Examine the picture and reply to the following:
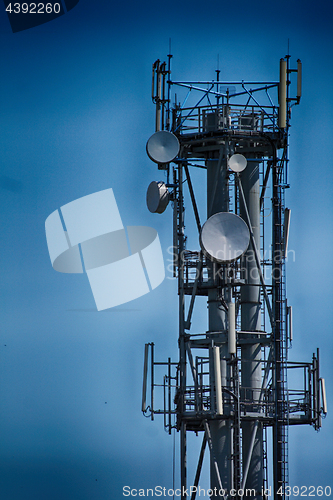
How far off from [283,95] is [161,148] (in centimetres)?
649

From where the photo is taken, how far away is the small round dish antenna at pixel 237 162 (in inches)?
1876

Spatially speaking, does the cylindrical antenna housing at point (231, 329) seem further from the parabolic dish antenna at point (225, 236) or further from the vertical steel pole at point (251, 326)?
the vertical steel pole at point (251, 326)

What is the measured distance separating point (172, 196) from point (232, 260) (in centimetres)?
565

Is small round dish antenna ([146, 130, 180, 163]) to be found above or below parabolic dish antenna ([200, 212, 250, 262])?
above

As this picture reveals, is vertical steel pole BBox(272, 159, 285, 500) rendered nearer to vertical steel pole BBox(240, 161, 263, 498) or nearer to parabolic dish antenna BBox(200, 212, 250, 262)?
vertical steel pole BBox(240, 161, 263, 498)

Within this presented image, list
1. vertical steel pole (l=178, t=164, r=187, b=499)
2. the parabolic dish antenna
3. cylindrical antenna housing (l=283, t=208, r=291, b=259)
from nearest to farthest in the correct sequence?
the parabolic dish antenna
vertical steel pole (l=178, t=164, r=187, b=499)
cylindrical antenna housing (l=283, t=208, r=291, b=259)

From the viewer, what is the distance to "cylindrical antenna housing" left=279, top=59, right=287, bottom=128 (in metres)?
47.0

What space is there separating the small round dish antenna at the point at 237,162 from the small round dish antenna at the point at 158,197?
12.8 feet

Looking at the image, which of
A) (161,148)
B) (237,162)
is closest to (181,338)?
(237,162)

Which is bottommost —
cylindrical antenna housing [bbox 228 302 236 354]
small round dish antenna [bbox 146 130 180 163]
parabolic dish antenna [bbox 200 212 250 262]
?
cylindrical antenna housing [bbox 228 302 236 354]

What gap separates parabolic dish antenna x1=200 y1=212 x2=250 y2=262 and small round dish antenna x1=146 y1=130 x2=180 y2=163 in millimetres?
3813

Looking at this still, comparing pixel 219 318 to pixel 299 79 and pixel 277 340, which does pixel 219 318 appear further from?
pixel 299 79

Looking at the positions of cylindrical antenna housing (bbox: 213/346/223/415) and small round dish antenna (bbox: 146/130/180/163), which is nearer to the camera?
cylindrical antenna housing (bbox: 213/346/223/415)

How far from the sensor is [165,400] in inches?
1886
